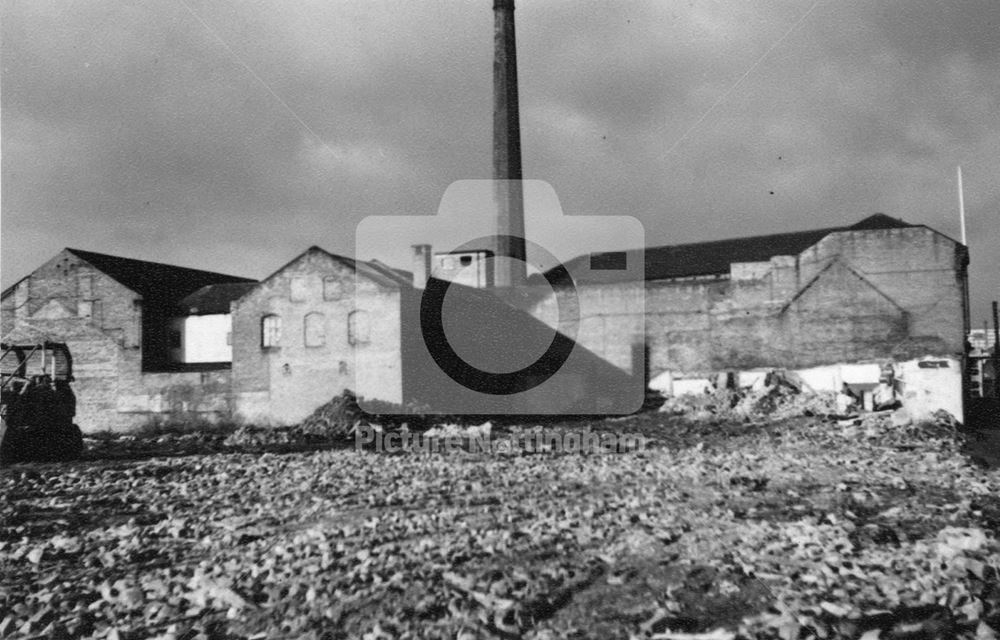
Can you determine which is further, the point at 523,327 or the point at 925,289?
the point at 523,327

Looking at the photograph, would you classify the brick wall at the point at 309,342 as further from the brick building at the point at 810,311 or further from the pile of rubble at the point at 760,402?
the pile of rubble at the point at 760,402

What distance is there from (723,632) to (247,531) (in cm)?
531

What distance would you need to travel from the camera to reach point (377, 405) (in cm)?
2067

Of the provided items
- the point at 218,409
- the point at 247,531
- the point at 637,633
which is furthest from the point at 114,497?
the point at 218,409

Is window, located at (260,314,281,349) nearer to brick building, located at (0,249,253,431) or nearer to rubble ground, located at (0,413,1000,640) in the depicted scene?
brick building, located at (0,249,253,431)

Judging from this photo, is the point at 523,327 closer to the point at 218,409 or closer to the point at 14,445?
the point at 218,409

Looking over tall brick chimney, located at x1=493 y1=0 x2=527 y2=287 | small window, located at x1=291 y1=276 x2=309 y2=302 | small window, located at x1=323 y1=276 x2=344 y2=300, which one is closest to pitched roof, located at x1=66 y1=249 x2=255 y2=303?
small window, located at x1=291 y1=276 x2=309 y2=302

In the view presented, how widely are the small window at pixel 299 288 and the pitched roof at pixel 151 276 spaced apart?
20.0 feet

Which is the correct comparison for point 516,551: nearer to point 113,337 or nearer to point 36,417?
point 36,417

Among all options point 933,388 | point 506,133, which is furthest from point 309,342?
point 933,388

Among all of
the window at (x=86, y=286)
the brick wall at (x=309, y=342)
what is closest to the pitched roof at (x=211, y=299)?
the brick wall at (x=309, y=342)

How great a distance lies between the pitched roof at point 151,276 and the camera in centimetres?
2505

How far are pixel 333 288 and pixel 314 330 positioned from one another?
139 cm

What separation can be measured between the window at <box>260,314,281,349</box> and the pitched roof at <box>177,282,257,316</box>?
2.82 metres
